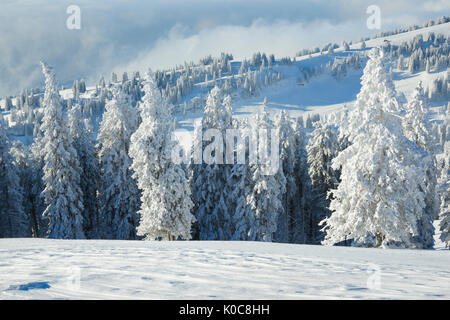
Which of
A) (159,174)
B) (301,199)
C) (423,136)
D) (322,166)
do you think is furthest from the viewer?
(301,199)

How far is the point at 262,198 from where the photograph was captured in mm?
31016

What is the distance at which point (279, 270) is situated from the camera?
8.84 m

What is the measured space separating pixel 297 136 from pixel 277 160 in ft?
38.4

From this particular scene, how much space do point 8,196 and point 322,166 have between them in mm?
30604

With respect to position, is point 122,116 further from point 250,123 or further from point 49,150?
point 250,123

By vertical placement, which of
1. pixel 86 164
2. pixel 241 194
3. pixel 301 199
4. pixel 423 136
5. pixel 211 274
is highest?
pixel 423 136

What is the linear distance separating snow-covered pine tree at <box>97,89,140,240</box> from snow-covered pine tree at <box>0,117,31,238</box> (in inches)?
346

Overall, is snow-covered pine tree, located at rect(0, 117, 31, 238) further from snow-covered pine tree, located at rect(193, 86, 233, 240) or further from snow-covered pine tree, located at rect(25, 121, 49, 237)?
snow-covered pine tree, located at rect(193, 86, 233, 240)

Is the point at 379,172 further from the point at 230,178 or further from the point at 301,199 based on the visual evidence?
the point at 301,199

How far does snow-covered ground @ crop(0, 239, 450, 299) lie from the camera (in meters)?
6.74

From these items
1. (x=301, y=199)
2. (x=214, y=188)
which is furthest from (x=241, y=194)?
(x=301, y=199)

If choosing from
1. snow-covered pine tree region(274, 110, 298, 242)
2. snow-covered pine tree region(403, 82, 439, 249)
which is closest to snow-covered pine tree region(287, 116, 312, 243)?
snow-covered pine tree region(274, 110, 298, 242)

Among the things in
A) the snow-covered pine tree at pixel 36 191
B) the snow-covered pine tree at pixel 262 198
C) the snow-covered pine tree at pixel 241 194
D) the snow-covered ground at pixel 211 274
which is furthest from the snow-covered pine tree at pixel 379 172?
the snow-covered pine tree at pixel 36 191

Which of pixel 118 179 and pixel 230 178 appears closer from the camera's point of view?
pixel 118 179
